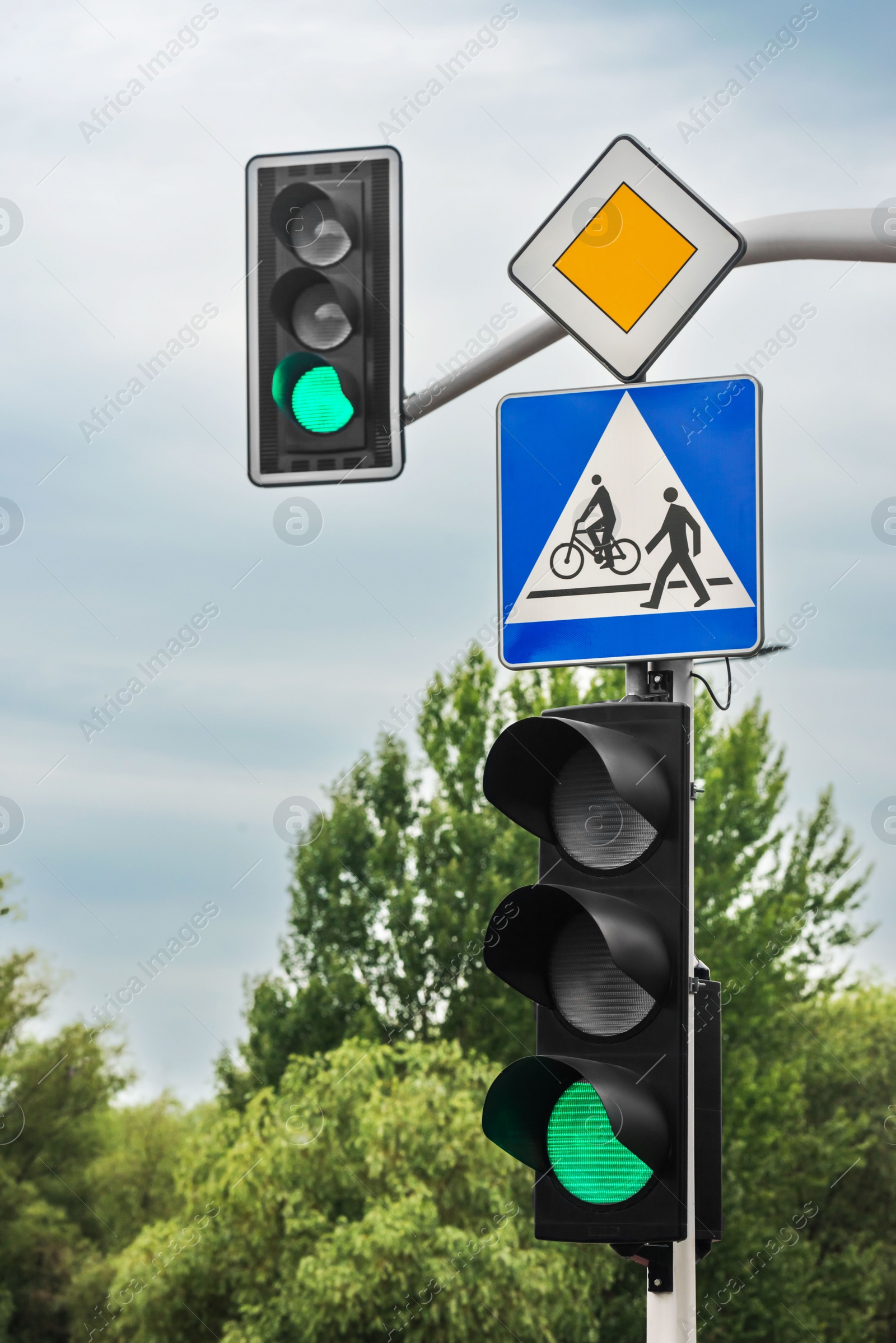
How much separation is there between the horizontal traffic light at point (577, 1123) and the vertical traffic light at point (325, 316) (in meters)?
1.41

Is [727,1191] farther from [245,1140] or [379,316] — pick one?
[379,316]

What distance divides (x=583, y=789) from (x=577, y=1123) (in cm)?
66

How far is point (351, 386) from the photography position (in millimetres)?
3383

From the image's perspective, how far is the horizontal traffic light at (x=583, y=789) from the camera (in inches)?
114

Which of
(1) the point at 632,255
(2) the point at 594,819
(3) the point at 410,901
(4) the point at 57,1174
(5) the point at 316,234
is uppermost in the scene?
(3) the point at 410,901

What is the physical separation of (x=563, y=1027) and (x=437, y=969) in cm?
3072

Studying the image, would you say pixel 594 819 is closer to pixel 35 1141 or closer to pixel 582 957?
pixel 582 957

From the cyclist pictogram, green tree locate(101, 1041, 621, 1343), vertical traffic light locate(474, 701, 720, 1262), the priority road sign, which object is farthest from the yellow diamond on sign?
green tree locate(101, 1041, 621, 1343)

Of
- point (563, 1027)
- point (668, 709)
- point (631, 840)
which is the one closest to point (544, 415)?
point (668, 709)

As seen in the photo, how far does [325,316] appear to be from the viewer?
133 inches

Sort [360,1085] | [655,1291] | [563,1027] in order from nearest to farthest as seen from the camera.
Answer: [563,1027] → [655,1291] → [360,1085]

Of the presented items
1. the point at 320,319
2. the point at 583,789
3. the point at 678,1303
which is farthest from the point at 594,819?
A: the point at 320,319

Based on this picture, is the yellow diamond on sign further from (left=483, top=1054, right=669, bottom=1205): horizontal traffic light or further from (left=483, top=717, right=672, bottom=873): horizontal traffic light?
(left=483, top=1054, right=669, bottom=1205): horizontal traffic light

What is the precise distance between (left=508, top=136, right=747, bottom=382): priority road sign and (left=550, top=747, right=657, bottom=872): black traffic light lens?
3.62ft
